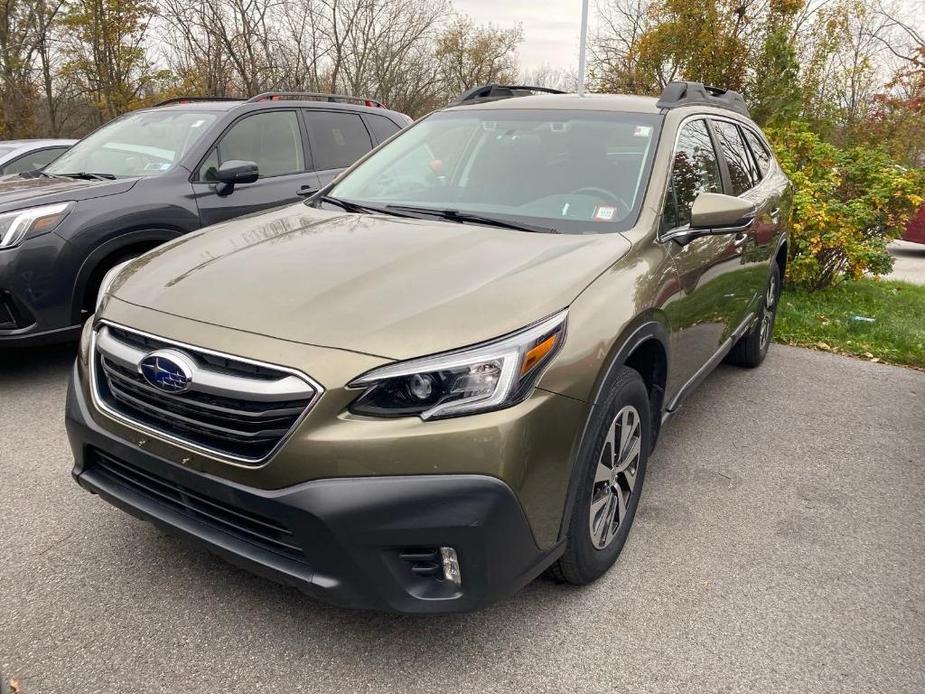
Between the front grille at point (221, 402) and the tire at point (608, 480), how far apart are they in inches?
34.7

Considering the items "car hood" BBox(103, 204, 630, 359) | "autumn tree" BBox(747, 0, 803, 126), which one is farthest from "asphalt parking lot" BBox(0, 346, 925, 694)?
"autumn tree" BBox(747, 0, 803, 126)

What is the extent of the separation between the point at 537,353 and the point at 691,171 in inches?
67.0

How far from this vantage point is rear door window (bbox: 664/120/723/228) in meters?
3.01

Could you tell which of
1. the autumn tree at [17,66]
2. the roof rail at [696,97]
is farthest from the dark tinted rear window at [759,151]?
the autumn tree at [17,66]

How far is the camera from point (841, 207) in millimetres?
6840

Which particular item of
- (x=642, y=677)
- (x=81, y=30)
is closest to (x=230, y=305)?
(x=642, y=677)

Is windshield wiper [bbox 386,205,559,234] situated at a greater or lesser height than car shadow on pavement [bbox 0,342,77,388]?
greater

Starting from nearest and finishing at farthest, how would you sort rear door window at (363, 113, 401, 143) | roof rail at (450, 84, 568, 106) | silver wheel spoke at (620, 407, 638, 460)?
silver wheel spoke at (620, 407, 638, 460) → roof rail at (450, 84, 568, 106) → rear door window at (363, 113, 401, 143)

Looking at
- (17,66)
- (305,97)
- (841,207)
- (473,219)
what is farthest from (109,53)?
(473,219)

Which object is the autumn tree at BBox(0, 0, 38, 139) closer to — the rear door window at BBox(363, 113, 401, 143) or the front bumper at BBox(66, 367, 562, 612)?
the rear door window at BBox(363, 113, 401, 143)

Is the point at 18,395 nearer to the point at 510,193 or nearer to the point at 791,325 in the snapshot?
the point at 510,193

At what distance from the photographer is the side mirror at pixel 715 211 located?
2.81 meters

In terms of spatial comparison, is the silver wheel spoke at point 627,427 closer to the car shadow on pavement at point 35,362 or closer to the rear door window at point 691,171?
the rear door window at point 691,171

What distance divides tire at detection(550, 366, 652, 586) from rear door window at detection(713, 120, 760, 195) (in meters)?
1.77
